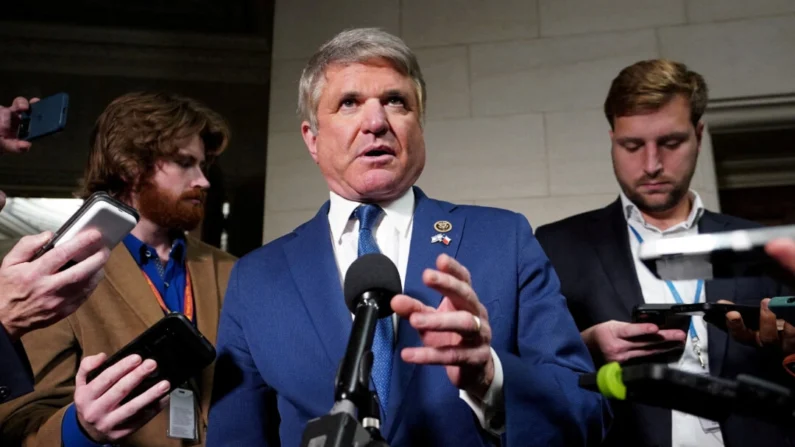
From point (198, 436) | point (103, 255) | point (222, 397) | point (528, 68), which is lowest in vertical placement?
point (198, 436)

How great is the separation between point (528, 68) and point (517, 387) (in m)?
2.49

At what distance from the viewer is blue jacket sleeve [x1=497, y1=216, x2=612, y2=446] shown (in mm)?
1234

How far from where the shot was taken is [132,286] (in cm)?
213

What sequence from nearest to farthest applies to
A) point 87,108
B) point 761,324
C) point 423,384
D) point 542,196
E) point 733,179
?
point 423,384 → point 761,324 → point 542,196 → point 733,179 → point 87,108

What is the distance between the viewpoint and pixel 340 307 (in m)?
1.48

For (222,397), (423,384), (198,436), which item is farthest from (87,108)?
(423,384)

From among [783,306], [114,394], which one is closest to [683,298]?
[783,306]

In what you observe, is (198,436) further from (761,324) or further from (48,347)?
(761,324)

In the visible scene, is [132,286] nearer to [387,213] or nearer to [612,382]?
[387,213]

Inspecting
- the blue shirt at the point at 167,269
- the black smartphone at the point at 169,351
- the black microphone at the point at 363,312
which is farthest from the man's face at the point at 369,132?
the blue shirt at the point at 167,269

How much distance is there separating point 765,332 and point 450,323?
1.07 metres

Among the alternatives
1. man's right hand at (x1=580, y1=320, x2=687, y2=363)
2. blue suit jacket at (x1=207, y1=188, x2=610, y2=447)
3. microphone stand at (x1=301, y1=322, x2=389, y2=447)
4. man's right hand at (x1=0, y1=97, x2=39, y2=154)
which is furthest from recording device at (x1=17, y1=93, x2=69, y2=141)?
man's right hand at (x1=580, y1=320, x2=687, y2=363)

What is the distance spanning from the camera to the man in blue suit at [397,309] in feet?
4.05

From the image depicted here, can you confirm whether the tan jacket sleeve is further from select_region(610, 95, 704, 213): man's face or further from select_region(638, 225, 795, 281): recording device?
select_region(610, 95, 704, 213): man's face
